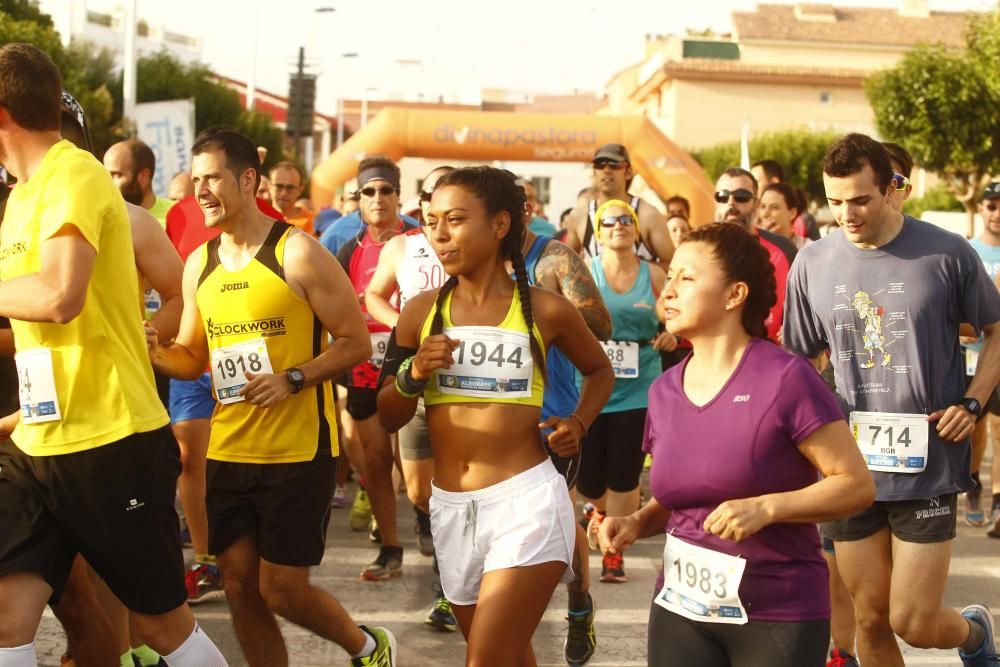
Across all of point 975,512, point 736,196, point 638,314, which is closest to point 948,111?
point 975,512

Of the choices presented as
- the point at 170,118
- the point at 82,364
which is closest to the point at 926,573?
the point at 82,364

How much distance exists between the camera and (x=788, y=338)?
203 inches

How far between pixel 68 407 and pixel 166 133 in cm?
1733

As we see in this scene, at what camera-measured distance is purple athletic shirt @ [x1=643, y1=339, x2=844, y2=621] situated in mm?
3377

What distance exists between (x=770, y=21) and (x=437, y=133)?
5651cm

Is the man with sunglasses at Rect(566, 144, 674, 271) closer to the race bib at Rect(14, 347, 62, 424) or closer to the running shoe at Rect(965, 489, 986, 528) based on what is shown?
the running shoe at Rect(965, 489, 986, 528)

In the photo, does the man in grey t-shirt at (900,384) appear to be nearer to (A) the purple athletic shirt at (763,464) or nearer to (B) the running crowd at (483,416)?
(B) the running crowd at (483,416)

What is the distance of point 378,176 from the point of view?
807 cm

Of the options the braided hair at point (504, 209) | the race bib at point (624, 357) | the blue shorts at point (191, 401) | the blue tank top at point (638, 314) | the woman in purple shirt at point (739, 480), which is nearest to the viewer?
the woman in purple shirt at point (739, 480)

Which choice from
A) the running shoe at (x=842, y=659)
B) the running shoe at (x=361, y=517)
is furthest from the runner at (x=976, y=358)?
the running shoe at (x=361, y=517)

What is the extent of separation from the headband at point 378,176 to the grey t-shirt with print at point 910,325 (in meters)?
3.72

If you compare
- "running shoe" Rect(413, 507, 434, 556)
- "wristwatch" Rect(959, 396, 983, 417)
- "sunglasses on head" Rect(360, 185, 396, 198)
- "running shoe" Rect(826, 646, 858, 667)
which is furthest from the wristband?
"sunglasses on head" Rect(360, 185, 396, 198)

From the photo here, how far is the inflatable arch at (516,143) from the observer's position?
1082 inches

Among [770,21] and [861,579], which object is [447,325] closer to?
[861,579]
